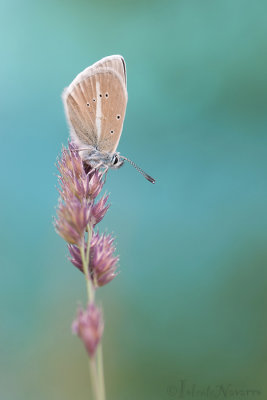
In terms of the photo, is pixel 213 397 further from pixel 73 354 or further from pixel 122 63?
pixel 122 63

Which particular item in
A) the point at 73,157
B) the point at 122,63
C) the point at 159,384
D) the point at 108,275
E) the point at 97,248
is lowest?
the point at 159,384

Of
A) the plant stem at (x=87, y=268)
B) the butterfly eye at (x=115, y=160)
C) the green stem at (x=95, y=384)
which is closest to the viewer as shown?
the green stem at (x=95, y=384)

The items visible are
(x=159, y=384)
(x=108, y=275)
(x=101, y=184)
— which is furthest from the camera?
(x=159, y=384)

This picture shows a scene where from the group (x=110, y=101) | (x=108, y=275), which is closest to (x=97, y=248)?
(x=108, y=275)

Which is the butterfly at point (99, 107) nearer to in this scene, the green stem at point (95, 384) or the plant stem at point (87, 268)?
the plant stem at point (87, 268)

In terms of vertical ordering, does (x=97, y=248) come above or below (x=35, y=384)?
above

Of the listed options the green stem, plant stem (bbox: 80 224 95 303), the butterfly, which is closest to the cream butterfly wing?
the butterfly

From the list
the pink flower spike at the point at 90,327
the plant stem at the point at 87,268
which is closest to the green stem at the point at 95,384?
the pink flower spike at the point at 90,327

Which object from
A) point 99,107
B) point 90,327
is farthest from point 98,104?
point 90,327

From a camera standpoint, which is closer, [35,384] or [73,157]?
[73,157]
